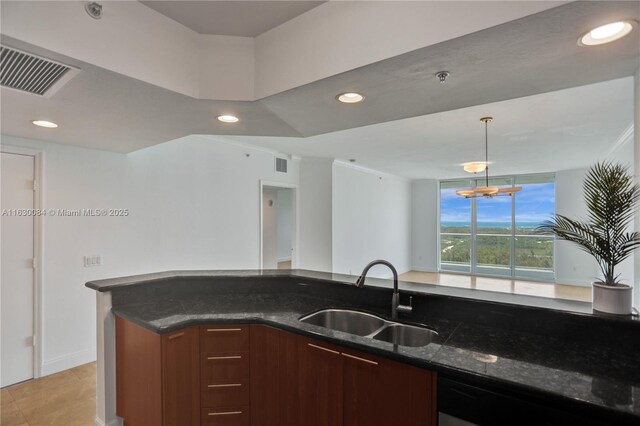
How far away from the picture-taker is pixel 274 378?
192 centimetres

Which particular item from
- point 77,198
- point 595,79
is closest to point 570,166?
point 595,79

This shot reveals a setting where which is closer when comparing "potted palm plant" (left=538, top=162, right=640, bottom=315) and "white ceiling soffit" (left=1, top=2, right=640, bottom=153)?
"white ceiling soffit" (left=1, top=2, right=640, bottom=153)

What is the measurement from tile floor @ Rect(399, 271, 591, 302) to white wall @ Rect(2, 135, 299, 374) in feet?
17.6

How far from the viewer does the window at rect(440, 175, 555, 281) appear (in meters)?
8.09

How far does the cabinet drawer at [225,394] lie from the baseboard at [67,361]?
2428 mm

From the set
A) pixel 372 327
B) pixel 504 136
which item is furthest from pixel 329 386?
pixel 504 136

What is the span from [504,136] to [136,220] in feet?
17.1

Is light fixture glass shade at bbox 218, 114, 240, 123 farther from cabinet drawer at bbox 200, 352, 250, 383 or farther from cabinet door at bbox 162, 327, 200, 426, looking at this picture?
cabinet drawer at bbox 200, 352, 250, 383

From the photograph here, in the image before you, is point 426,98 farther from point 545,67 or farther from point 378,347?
point 378,347

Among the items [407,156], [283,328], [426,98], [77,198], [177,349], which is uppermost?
[407,156]

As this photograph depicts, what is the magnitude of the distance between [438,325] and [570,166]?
7.50 metres

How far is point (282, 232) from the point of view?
9.80 metres

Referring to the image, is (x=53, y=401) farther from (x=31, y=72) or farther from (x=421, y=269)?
(x=421, y=269)

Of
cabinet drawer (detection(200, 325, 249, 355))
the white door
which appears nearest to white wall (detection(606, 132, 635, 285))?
cabinet drawer (detection(200, 325, 249, 355))
